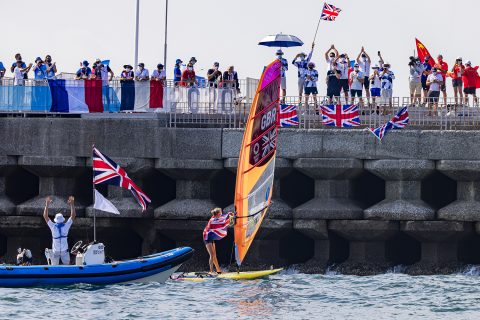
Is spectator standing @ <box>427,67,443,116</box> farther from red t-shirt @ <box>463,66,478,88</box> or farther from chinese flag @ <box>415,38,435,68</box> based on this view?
chinese flag @ <box>415,38,435,68</box>

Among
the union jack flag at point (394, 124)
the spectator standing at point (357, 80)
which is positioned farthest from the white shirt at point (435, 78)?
the union jack flag at point (394, 124)

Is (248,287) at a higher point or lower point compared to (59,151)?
lower

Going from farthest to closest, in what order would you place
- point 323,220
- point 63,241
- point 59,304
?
1. point 323,220
2. point 63,241
3. point 59,304

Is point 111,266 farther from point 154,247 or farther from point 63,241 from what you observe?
point 154,247

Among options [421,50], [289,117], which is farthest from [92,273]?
[421,50]

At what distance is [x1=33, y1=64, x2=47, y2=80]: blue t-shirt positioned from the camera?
185 ft

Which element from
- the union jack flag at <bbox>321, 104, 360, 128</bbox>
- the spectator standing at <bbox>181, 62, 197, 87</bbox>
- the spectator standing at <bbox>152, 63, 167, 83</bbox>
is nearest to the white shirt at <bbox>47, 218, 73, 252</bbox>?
the spectator standing at <bbox>181, 62, 197, 87</bbox>

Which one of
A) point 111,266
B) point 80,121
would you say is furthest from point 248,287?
point 80,121

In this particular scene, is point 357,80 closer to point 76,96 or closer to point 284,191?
point 284,191

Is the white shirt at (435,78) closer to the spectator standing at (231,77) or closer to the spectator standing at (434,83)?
the spectator standing at (434,83)

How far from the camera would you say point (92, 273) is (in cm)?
4762

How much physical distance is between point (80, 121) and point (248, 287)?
27.2 feet

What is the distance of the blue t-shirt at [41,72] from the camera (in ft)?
185

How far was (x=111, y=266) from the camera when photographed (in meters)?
47.8
